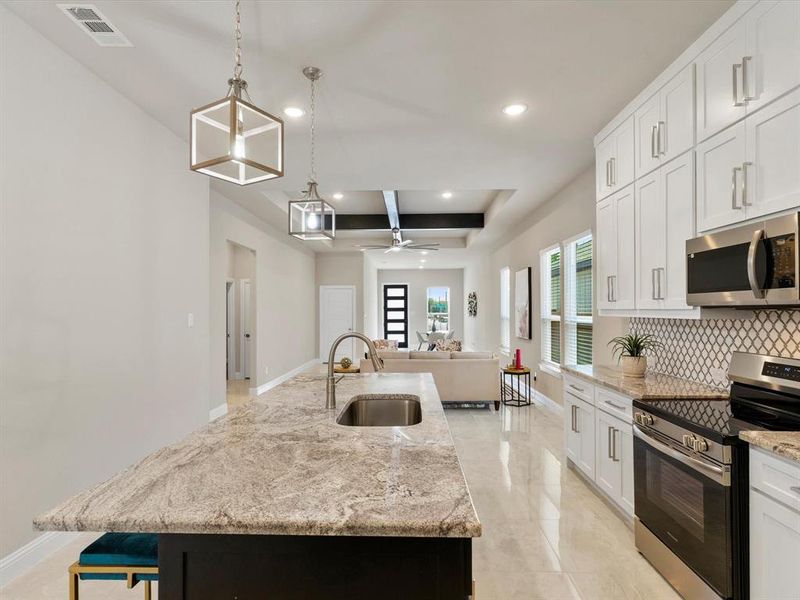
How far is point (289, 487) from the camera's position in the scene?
1.10 meters

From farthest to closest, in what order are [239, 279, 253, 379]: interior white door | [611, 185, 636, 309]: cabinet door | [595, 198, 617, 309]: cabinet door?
[239, 279, 253, 379]: interior white door < [595, 198, 617, 309]: cabinet door < [611, 185, 636, 309]: cabinet door

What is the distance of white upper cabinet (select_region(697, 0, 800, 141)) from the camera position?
1787 mm

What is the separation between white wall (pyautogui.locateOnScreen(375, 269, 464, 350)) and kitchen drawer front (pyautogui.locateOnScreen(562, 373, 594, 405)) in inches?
425

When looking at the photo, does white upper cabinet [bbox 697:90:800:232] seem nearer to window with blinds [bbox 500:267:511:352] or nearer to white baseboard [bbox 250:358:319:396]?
white baseboard [bbox 250:358:319:396]

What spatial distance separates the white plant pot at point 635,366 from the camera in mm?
2873

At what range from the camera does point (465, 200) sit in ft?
22.7

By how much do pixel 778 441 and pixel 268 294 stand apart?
22.2 feet

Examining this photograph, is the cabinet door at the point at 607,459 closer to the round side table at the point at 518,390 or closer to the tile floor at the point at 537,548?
the tile floor at the point at 537,548

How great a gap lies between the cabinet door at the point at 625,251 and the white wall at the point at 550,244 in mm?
718

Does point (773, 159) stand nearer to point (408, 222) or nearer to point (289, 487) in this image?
point (289, 487)

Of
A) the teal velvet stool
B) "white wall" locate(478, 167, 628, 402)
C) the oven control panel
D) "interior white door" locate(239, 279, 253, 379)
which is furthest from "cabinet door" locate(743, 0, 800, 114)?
"interior white door" locate(239, 279, 253, 379)

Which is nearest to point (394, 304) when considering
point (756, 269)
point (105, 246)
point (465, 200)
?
point (465, 200)

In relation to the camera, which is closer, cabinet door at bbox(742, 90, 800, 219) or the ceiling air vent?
cabinet door at bbox(742, 90, 800, 219)

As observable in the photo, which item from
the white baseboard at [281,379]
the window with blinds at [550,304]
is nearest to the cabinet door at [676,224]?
the window with blinds at [550,304]
